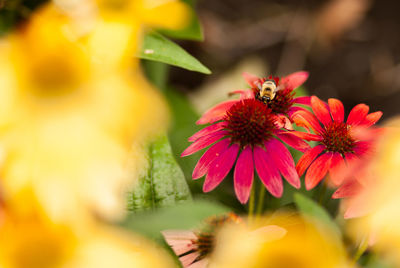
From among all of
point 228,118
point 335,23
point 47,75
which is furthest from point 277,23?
point 47,75

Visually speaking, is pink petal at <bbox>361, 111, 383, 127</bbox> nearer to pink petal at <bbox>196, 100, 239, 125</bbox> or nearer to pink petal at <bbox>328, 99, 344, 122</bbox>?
pink petal at <bbox>328, 99, 344, 122</bbox>

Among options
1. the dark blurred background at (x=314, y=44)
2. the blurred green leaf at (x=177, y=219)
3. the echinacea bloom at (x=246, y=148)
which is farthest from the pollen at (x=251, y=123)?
the dark blurred background at (x=314, y=44)

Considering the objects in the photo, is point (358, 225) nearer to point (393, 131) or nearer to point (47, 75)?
point (393, 131)


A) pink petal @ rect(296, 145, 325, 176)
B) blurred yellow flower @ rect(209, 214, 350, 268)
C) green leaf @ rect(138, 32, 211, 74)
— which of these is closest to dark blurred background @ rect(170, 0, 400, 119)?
green leaf @ rect(138, 32, 211, 74)

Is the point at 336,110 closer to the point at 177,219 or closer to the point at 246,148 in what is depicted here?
the point at 246,148

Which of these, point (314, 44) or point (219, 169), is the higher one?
point (314, 44)


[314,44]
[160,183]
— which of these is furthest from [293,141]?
[314,44]
